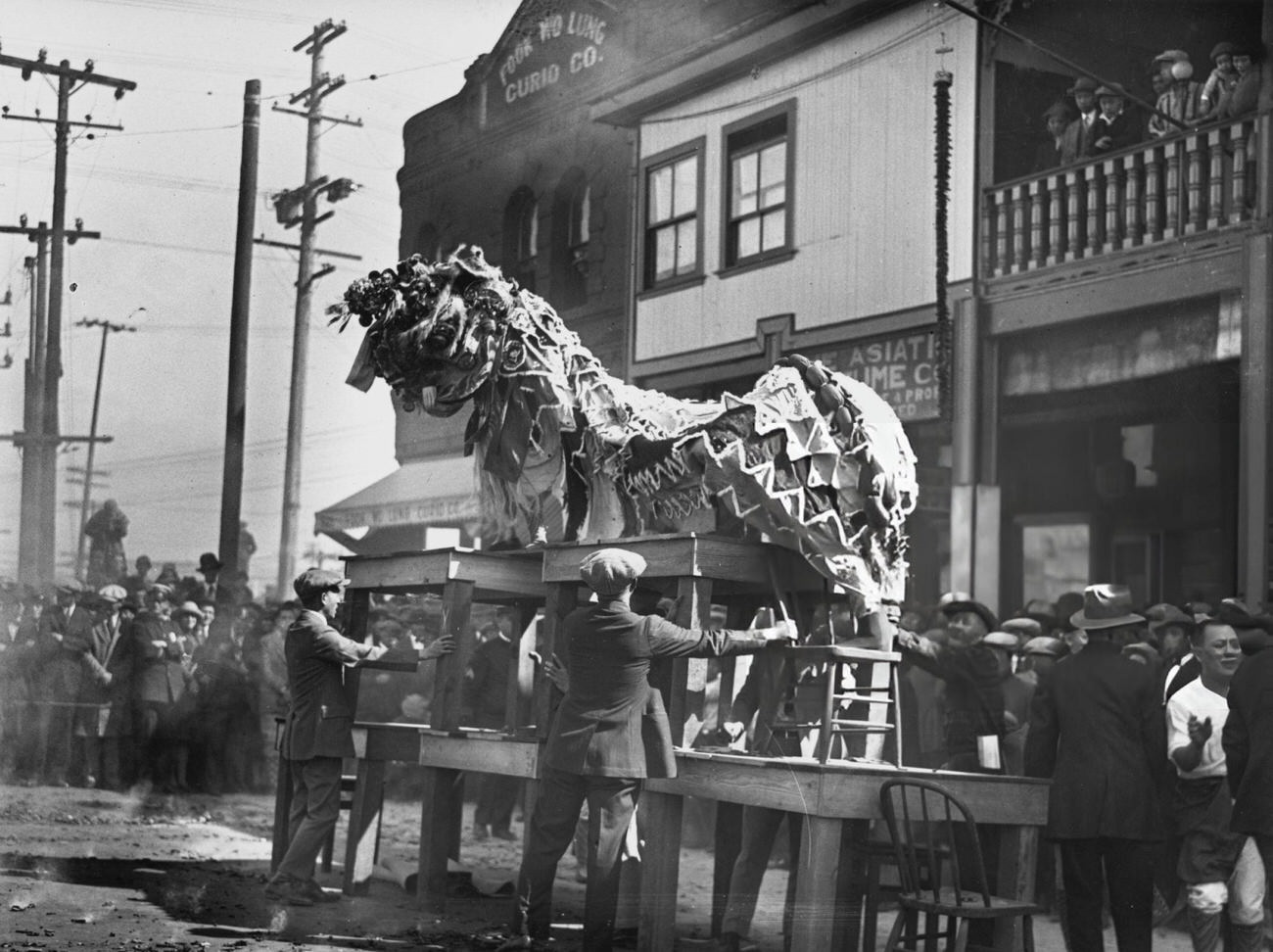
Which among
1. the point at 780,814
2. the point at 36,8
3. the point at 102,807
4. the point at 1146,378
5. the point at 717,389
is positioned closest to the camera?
the point at 780,814

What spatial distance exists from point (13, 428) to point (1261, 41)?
9718 mm

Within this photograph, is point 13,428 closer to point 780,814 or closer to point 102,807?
point 102,807

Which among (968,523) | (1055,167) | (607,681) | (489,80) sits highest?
(489,80)

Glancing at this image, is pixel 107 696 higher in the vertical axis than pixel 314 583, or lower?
lower

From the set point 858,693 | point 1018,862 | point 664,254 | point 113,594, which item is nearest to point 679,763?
point 858,693

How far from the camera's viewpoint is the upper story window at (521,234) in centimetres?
1700

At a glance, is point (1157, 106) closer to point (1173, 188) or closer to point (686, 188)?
point (1173, 188)

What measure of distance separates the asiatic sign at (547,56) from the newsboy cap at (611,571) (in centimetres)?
839

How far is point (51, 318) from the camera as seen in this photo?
12.9 meters

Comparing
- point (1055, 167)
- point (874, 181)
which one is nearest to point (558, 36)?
point (874, 181)

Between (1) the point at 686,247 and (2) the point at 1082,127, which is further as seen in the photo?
(1) the point at 686,247

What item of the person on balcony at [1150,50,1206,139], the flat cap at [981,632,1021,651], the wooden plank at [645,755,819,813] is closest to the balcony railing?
the person on balcony at [1150,50,1206,139]

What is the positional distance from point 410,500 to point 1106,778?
9.48 metres

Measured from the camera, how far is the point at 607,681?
8.16 m
